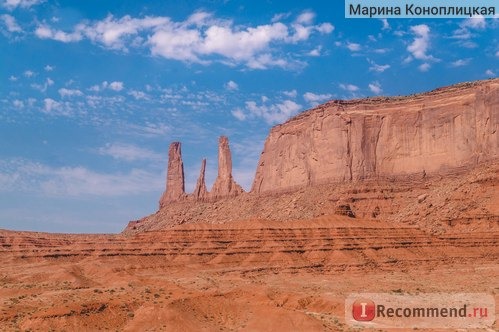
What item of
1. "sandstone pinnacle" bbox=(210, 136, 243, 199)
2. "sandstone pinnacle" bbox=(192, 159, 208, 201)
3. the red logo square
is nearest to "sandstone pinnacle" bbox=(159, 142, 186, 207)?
"sandstone pinnacle" bbox=(192, 159, 208, 201)

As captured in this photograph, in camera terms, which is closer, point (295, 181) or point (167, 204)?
point (295, 181)

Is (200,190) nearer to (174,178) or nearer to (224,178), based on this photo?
(224,178)

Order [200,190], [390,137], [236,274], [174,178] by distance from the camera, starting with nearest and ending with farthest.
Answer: [236,274] → [390,137] → [200,190] → [174,178]

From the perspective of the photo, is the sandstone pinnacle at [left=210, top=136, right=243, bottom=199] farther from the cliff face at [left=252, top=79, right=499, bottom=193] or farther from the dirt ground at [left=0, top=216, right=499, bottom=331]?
the dirt ground at [left=0, top=216, right=499, bottom=331]

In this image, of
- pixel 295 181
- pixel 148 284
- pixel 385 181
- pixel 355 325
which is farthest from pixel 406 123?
pixel 355 325

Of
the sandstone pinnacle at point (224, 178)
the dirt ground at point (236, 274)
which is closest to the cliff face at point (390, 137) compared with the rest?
the sandstone pinnacle at point (224, 178)

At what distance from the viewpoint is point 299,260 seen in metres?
80.8

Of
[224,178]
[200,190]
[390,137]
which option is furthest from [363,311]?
[200,190]

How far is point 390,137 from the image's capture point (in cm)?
12262

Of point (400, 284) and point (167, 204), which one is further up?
point (167, 204)

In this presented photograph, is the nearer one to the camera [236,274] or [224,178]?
[236,274]

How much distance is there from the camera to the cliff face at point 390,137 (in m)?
107

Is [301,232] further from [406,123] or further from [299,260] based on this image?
[406,123]

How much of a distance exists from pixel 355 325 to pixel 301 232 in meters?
49.9
